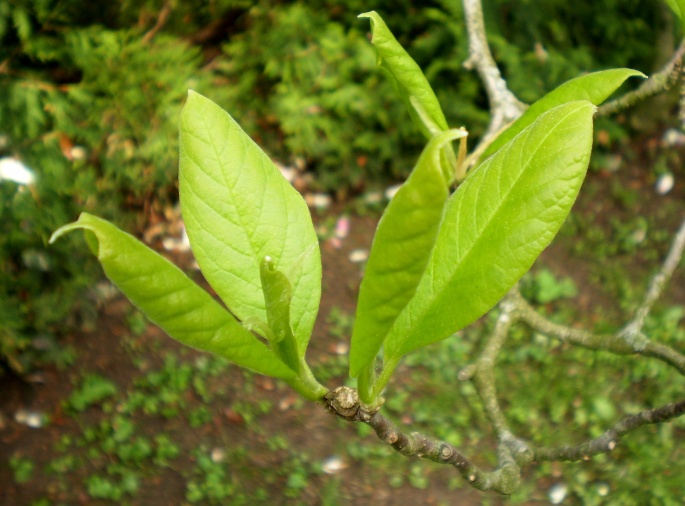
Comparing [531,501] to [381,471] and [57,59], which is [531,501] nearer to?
[381,471]

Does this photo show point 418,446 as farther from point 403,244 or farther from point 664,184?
point 664,184

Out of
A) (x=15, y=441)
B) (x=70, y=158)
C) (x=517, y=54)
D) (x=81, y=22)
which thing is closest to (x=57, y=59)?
(x=81, y=22)

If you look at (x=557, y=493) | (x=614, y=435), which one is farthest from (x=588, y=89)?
(x=557, y=493)

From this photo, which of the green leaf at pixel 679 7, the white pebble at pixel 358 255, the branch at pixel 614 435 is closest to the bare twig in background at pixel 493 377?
the branch at pixel 614 435

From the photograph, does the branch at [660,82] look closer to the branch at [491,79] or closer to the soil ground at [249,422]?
the branch at [491,79]

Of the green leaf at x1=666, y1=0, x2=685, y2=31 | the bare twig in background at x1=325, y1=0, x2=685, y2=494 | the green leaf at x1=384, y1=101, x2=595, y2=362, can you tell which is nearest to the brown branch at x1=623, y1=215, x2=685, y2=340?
the bare twig in background at x1=325, y1=0, x2=685, y2=494

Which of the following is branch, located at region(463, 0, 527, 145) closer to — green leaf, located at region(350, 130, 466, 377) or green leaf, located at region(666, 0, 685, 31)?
green leaf, located at region(666, 0, 685, 31)

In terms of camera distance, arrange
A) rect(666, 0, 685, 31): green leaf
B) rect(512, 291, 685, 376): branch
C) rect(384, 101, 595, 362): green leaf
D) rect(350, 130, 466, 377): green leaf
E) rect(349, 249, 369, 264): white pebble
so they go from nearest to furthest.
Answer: rect(350, 130, 466, 377): green leaf → rect(384, 101, 595, 362): green leaf → rect(666, 0, 685, 31): green leaf → rect(512, 291, 685, 376): branch → rect(349, 249, 369, 264): white pebble
